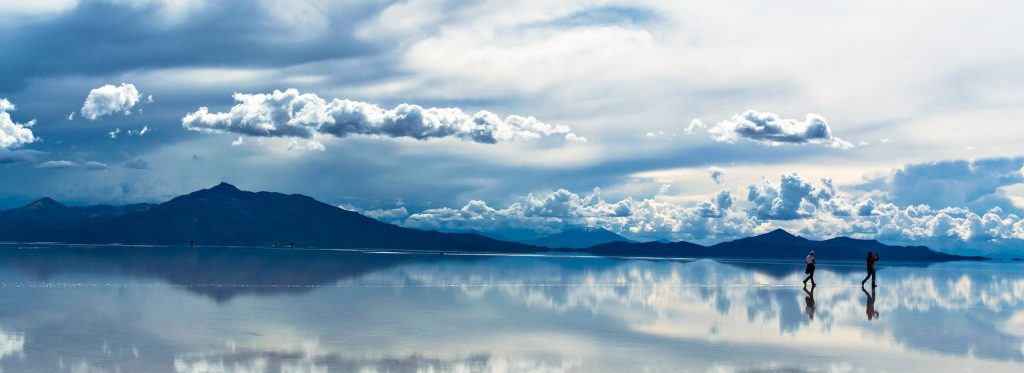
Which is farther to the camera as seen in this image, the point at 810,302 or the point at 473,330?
the point at 810,302

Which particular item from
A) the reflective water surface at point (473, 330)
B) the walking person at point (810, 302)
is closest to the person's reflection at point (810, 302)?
the walking person at point (810, 302)

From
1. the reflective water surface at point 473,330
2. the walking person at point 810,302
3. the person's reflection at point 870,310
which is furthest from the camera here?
the walking person at point 810,302

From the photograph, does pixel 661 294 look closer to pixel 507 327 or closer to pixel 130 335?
pixel 507 327

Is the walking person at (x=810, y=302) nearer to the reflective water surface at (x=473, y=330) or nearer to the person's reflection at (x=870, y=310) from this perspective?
the reflective water surface at (x=473, y=330)

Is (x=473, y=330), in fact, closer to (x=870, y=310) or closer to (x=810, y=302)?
(x=870, y=310)

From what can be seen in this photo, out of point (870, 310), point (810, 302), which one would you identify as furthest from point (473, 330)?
point (810, 302)

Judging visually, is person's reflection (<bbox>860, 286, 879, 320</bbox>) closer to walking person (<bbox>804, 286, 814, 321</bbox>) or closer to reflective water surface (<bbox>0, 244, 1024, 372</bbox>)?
reflective water surface (<bbox>0, 244, 1024, 372</bbox>)

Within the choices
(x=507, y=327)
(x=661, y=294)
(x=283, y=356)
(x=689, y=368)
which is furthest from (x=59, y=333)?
(x=661, y=294)

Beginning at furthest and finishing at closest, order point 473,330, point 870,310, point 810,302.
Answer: point 810,302 < point 870,310 < point 473,330

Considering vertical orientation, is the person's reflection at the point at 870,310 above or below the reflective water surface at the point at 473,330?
above

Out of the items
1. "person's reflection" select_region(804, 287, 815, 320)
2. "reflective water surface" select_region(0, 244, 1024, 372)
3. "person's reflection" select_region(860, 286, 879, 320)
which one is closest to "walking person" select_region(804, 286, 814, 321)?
"person's reflection" select_region(804, 287, 815, 320)

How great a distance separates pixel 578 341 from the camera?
2158cm

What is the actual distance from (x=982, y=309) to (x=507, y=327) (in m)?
22.2

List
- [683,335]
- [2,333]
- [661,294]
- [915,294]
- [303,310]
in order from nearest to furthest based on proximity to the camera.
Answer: [2,333], [683,335], [303,310], [661,294], [915,294]
